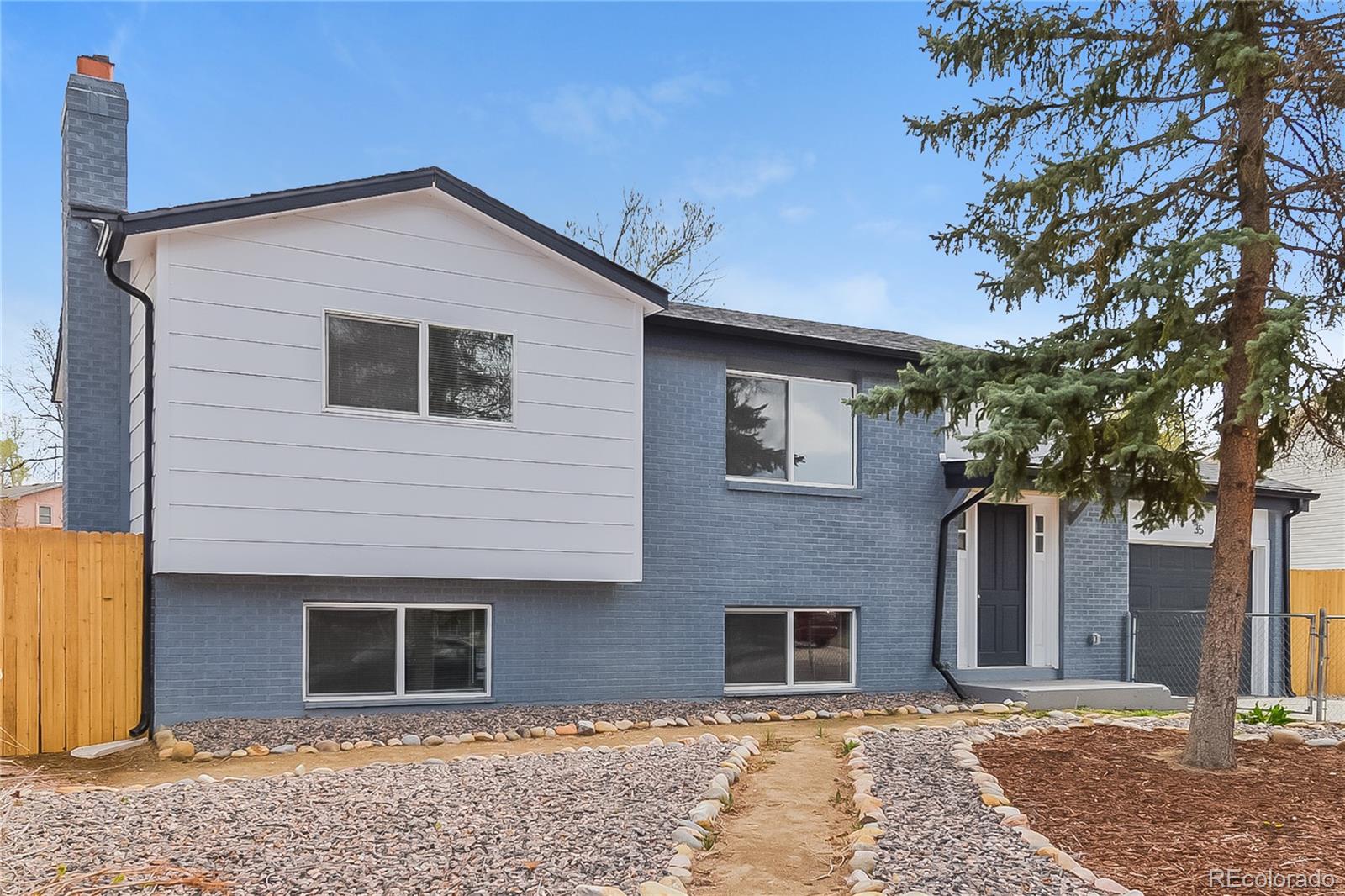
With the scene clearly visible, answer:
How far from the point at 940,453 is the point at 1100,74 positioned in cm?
593

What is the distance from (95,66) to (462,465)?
5.25 m

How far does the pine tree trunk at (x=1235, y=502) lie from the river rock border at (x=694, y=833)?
304cm

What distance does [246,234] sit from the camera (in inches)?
351

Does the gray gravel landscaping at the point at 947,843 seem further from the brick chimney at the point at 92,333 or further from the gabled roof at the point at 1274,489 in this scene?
the gabled roof at the point at 1274,489

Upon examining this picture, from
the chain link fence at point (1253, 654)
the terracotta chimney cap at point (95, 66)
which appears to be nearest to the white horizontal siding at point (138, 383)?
the terracotta chimney cap at point (95, 66)

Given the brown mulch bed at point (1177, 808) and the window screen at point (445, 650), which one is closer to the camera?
the brown mulch bed at point (1177, 808)

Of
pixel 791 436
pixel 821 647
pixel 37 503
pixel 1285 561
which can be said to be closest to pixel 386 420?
pixel 791 436

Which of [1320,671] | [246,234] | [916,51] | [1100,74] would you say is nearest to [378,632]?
[246,234]

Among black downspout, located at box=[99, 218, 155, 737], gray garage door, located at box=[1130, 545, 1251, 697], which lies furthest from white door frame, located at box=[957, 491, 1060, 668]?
black downspout, located at box=[99, 218, 155, 737]

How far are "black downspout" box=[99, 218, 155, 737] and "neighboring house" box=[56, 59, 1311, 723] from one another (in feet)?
0.56

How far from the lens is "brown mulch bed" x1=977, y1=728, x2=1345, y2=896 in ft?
16.1

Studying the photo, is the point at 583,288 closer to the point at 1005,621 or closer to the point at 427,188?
the point at 427,188

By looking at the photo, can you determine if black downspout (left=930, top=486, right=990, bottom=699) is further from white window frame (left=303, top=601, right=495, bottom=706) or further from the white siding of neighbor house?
white window frame (left=303, top=601, right=495, bottom=706)

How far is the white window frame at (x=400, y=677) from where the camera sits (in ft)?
30.3
